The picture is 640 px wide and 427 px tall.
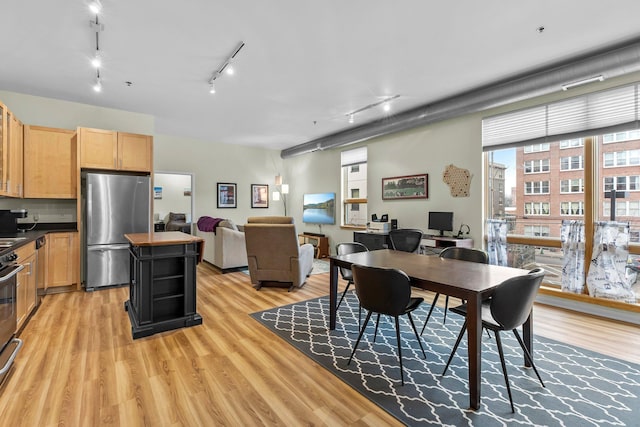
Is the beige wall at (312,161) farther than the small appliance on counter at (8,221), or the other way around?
the beige wall at (312,161)

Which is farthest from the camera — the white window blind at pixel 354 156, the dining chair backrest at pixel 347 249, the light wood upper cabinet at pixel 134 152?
the white window blind at pixel 354 156

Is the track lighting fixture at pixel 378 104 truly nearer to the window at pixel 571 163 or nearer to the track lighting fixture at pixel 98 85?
the window at pixel 571 163

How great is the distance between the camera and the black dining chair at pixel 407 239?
4534 mm

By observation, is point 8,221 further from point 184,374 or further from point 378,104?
point 378,104

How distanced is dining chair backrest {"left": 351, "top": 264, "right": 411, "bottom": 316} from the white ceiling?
2.20 m

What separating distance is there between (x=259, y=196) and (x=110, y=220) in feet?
14.4

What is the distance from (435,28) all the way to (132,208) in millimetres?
4703

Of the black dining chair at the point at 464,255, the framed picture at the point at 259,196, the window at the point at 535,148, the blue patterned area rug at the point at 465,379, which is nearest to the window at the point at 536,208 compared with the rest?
the window at the point at 535,148

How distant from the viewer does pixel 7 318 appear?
2.31m

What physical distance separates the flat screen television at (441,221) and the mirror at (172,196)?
17.9 feet

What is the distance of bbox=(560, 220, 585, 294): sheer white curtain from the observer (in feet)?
12.4

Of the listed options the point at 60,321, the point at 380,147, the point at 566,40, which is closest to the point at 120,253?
the point at 60,321

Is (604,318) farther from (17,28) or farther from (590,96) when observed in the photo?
(17,28)

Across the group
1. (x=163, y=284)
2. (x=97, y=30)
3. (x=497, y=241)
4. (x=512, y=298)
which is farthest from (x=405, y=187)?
(x=97, y=30)
